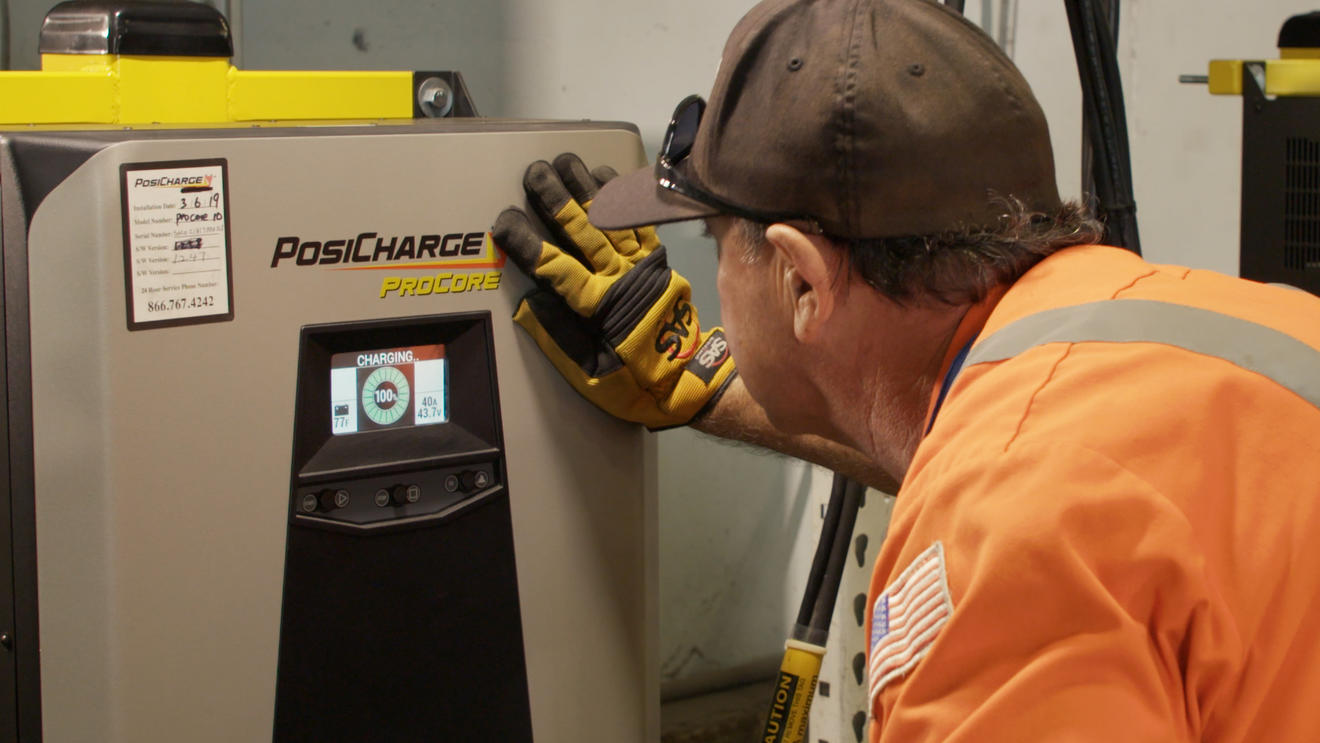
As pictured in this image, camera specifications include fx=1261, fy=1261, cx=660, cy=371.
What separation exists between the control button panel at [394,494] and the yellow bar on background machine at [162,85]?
39 cm

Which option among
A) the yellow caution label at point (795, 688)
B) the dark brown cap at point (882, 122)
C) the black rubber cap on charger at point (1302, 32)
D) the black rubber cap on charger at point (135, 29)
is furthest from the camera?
the black rubber cap on charger at point (1302, 32)

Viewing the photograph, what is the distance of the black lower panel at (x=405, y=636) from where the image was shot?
108 centimetres

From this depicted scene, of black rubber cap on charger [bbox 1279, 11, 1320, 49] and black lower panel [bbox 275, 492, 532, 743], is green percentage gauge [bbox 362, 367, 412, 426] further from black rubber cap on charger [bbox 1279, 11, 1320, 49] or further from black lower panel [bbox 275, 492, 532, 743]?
black rubber cap on charger [bbox 1279, 11, 1320, 49]

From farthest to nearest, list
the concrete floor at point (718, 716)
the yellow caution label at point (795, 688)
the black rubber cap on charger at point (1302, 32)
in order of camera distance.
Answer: the concrete floor at point (718, 716) → the black rubber cap on charger at point (1302, 32) → the yellow caution label at point (795, 688)

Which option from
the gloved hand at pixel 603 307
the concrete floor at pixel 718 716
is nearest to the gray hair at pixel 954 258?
the gloved hand at pixel 603 307

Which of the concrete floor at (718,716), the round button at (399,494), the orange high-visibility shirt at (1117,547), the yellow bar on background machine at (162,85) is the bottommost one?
the concrete floor at (718,716)

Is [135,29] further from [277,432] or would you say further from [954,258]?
[954,258]

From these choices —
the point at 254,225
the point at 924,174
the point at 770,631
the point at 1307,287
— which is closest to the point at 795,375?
the point at 924,174

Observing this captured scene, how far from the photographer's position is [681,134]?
3.26ft

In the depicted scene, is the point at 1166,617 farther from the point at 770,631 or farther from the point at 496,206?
the point at 770,631

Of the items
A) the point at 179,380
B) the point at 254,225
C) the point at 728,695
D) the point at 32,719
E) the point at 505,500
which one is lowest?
the point at 728,695

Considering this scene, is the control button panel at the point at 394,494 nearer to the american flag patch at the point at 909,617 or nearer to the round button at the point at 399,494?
the round button at the point at 399,494

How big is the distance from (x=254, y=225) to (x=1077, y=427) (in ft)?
2.22

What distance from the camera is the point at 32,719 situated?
1018mm
